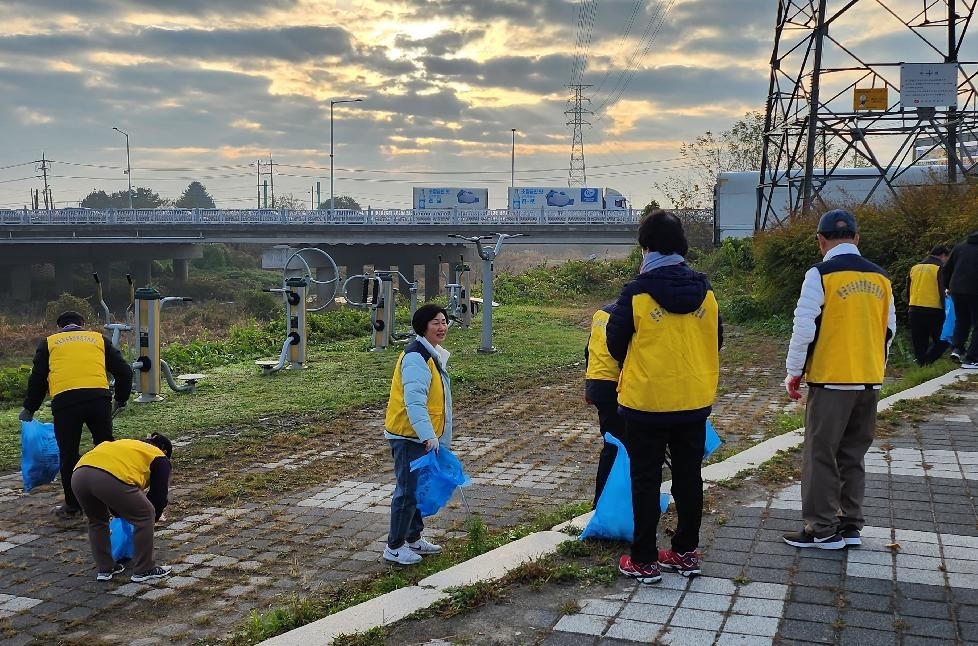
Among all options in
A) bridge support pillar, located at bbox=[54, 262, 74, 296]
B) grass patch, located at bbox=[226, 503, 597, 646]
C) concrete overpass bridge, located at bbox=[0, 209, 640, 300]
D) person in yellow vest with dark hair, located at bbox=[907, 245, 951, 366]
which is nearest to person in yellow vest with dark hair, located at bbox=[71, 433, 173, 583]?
grass patch, located at bbox=[226, 503, 597, 646]

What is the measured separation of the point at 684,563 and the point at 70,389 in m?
4.87

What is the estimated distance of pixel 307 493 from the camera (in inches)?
293

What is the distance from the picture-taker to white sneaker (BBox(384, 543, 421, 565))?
5469mm

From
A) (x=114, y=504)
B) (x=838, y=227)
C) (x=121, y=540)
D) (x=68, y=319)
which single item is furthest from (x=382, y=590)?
(x=68, y=319)

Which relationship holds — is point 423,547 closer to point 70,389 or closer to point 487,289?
point 70,389

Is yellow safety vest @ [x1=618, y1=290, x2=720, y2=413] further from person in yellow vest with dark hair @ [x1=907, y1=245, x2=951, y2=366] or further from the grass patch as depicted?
person in yellow vest with dark hair @ [x1=907, y1=245, x2=951, y2=366]

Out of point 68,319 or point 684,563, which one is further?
point 68,319

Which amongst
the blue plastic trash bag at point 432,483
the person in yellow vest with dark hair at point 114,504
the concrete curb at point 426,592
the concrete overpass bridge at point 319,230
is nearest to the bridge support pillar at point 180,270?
the concrete overpass bridge at point 319,230

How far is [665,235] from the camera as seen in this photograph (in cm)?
440

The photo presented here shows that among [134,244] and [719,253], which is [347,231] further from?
[719,253]

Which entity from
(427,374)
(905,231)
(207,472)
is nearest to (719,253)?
(905,231)

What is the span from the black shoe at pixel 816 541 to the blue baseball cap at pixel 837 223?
1638 millimetres

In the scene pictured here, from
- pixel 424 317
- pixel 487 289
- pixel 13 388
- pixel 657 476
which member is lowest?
pixel 13 388

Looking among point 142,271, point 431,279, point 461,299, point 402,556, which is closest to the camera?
point 402,556
